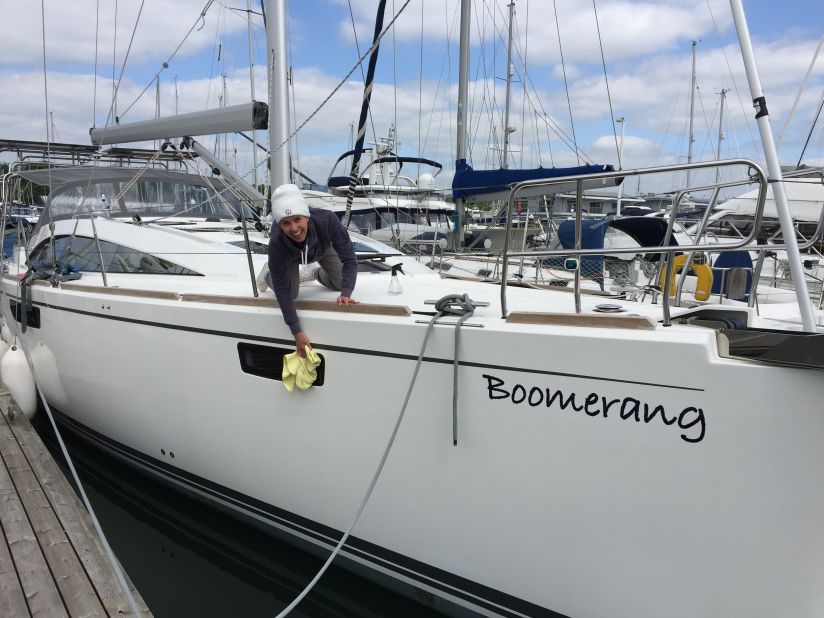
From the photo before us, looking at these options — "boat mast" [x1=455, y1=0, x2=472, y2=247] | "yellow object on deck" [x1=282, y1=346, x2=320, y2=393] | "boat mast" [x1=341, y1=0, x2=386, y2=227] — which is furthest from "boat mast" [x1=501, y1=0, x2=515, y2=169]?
"yellow object on deck" [x1=282, y1=346, x2=320, y2=393]

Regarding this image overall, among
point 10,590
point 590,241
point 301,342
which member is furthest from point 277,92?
point 590,241

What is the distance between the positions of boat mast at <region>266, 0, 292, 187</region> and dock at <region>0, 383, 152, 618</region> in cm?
232

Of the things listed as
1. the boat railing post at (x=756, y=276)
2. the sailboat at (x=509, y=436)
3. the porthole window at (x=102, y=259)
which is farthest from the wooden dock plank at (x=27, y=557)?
the boat railing post at (x=756, y=276)

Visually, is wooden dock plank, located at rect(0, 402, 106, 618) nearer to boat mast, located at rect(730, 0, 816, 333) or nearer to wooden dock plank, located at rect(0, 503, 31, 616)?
wooden dock plank, located at rect(0, 503, 31, 616)

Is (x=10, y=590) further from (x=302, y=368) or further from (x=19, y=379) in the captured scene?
(x=19, y=379)

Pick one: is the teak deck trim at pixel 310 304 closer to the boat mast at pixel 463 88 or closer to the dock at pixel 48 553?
the dock at pixel 48 553

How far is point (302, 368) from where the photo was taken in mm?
2992

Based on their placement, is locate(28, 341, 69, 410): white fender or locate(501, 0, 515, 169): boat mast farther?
locate(501, 0, 515, 169): boat mast

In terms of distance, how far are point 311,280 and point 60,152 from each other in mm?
4788

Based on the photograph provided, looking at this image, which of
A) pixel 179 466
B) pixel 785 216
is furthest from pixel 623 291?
pixel 179 466

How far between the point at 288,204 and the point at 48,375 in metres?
3.55

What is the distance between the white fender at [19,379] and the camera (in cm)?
529

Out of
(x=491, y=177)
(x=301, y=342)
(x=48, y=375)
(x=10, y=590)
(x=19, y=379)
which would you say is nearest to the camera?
(x=10, y=590)

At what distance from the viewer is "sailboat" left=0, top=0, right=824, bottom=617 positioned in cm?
213
